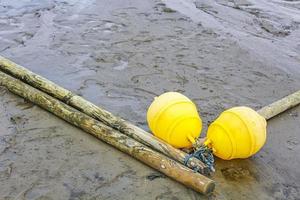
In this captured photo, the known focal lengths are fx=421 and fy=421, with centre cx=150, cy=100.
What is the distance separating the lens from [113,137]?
13.3 feet

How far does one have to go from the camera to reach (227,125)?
377 centimetres

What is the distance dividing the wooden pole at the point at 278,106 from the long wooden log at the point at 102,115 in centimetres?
136

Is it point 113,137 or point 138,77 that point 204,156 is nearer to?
point 113,137

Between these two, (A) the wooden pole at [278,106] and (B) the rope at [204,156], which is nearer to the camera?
(B) the rope at [204,156]

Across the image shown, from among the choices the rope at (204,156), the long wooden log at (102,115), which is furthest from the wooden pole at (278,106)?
the long wooden log at (102,115)

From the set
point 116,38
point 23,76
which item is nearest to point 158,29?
point 116,38

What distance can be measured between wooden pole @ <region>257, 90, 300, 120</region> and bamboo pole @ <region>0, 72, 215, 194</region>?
5.03 ft

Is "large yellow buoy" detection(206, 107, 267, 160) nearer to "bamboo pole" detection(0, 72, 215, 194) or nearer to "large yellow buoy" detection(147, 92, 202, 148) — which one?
"large yellow buoy" detection(147, 92, 202, 148)

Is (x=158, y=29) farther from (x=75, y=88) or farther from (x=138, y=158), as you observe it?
(x=138, y=158)

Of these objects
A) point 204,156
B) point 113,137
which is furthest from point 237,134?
point 113,137

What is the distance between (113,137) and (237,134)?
117 centimetres

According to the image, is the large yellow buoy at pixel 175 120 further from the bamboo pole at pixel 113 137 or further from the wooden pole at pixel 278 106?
the wooden pole at pixel 278 106

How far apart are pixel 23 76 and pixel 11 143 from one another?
121 cm

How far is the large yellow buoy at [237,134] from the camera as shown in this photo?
3.72m
